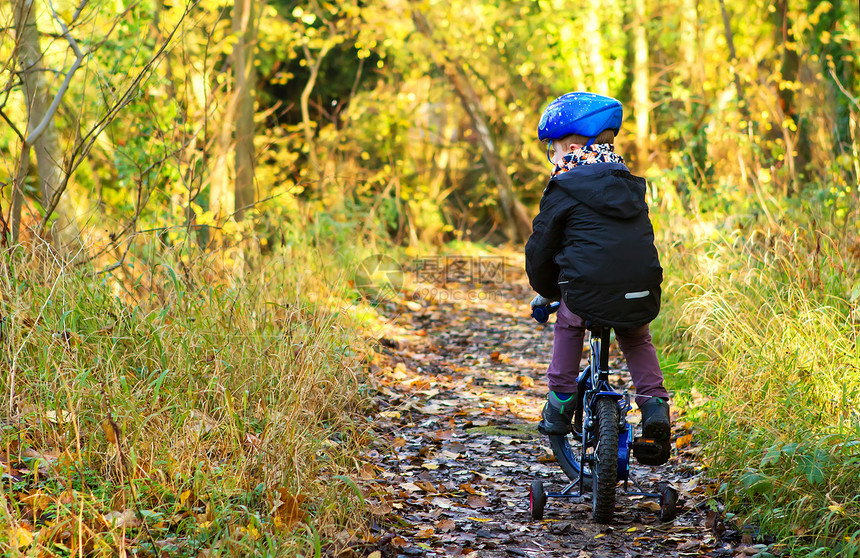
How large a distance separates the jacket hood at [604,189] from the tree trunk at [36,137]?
312 cm

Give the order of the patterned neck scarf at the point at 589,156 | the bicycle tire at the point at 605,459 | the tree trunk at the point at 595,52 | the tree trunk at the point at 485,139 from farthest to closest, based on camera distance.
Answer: the tree trunk at the point at 595,52
the tree trunk at the point at 485,139
the patterned neck scarf at the point at 589,156
the bicycle tire at the point at 605,459

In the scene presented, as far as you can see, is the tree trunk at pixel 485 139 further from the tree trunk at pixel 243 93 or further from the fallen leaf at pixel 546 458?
the fallen leaf at pixel 546 458

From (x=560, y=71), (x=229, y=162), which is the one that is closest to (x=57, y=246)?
(x=229, y=162)

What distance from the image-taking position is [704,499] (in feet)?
13.6

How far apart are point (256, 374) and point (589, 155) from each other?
2.20m

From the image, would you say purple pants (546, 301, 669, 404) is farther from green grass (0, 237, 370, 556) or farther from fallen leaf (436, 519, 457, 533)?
green grass (0, 237, 370, 556)

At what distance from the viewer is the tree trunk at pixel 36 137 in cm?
493

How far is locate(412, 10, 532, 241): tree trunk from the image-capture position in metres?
14.8

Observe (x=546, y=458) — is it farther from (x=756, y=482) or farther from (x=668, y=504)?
(x=756, y=482)

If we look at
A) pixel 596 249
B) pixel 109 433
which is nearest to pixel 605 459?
pixel 596 249

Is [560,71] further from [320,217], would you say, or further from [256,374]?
[256,374]

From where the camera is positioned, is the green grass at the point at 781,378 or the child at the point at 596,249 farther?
the child at the point at 596,249

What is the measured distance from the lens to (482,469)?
15.9 ft

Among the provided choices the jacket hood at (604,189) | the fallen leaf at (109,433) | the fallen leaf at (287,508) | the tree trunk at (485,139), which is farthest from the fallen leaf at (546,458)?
the tree trunk at (485,139)
